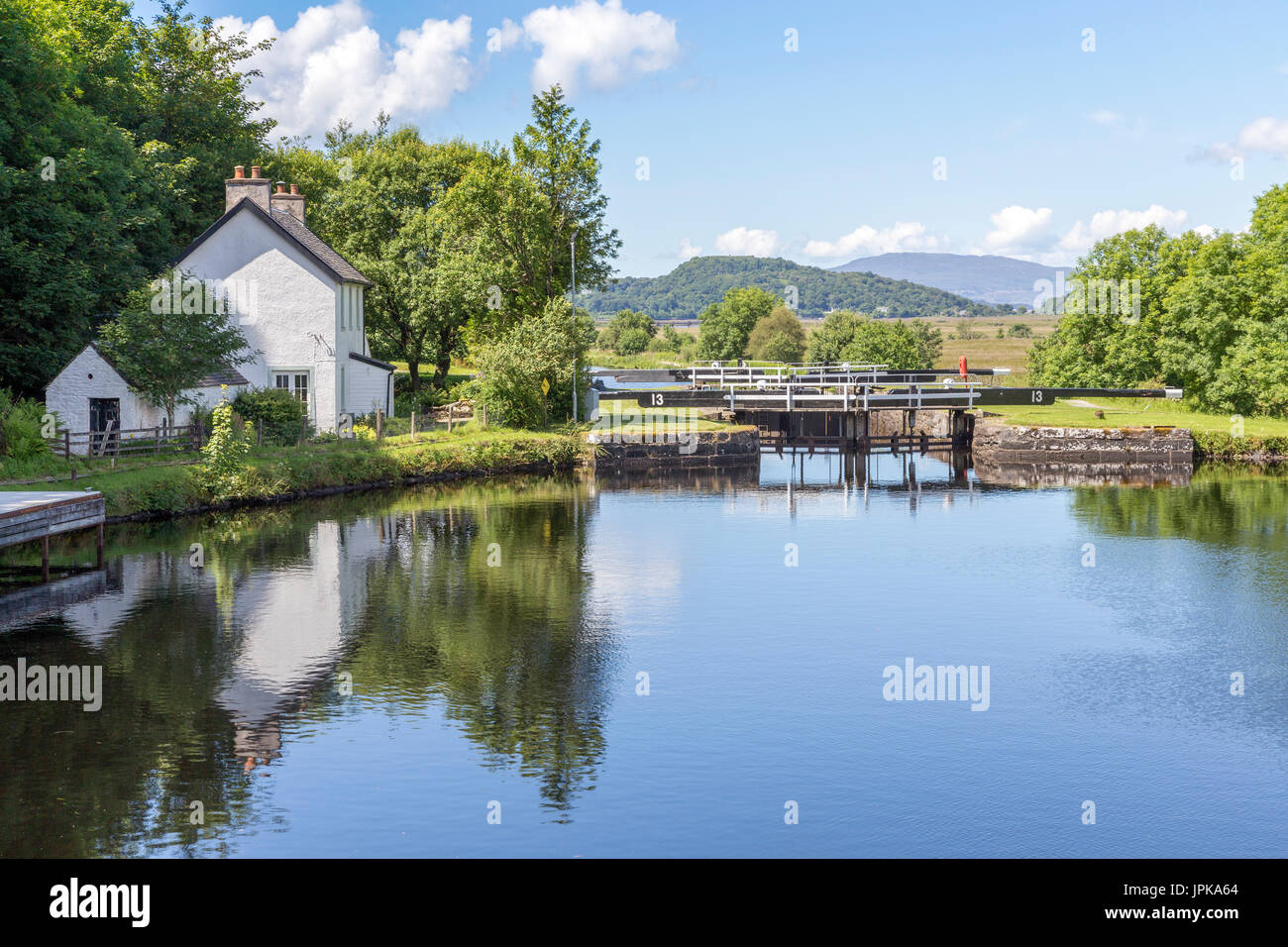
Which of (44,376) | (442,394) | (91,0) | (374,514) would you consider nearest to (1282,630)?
(374,514)

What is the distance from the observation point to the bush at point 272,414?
47.3 meters

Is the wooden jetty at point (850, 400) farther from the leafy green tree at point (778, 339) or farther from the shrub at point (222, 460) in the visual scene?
the leafy green tree at point (778, 339)

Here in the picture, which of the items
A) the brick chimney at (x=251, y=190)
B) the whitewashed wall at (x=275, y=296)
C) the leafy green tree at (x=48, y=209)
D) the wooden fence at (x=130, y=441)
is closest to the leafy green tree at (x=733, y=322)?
the brick chimney at (x=251, y=190)

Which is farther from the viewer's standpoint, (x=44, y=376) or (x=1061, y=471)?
(x=1061, y=471)

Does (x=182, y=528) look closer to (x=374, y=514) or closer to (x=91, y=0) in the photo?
(x=374, y=514)

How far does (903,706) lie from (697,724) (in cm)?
345

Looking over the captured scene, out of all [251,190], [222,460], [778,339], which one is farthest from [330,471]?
[778,339]

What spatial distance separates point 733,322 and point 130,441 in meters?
107

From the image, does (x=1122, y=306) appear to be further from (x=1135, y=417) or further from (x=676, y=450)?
(x=676, y=450)

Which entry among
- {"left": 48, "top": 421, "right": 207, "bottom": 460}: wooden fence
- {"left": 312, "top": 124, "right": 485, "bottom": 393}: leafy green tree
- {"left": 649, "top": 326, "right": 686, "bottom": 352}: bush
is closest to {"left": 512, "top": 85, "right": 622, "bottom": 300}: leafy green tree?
{"left": 312, "top": 124, "right": 485, "bottom": 393}: leafy green tree

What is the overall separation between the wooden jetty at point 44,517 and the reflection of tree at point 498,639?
278 inches

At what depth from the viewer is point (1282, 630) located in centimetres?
2359

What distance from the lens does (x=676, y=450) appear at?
61062 millimetres
